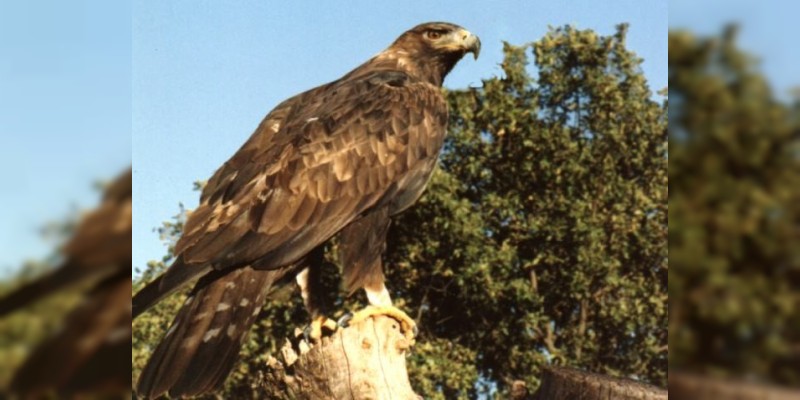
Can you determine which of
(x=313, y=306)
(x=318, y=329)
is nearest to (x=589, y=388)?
(x=318, y=329)

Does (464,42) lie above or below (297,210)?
above

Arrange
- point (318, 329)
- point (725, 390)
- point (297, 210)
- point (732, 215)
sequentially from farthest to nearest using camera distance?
point (297, 210)
point (318, 329)
point (732, 215)
point (725, 390)

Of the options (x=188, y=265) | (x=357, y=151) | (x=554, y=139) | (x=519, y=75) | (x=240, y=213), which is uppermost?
(x=519, y=75)

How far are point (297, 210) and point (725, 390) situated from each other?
2.46 m

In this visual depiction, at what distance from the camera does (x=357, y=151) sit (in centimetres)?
394

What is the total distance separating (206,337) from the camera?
3.13 meters

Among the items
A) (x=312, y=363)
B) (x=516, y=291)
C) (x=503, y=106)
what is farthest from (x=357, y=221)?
(x=503, y=106)

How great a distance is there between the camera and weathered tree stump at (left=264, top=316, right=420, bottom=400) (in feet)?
10.6

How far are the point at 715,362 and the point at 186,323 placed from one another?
2065 millimetres

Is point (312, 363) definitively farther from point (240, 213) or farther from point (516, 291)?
point (516, 291)

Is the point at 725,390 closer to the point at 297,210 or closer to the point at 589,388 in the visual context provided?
the point at 589,388

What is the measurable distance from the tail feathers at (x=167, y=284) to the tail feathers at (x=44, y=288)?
2042 millimetres

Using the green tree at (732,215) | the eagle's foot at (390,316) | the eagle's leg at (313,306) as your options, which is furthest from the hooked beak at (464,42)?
the green tree at (732,215)

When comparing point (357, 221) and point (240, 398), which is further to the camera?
point (240, 398)
